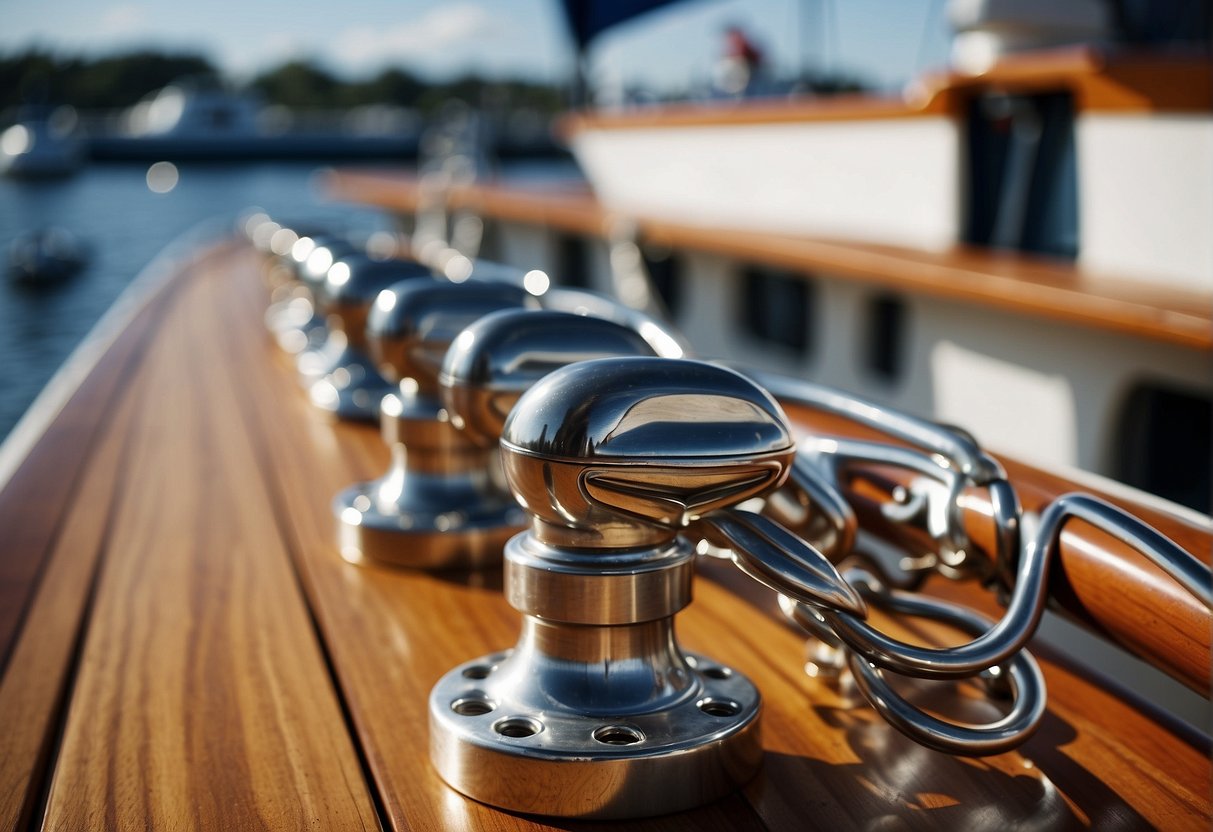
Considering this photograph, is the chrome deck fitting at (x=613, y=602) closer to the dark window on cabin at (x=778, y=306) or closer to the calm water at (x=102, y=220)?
the dark window on cabin at (x=778, y=306)

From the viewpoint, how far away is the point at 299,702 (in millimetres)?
755

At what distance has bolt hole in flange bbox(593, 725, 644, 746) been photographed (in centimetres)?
60

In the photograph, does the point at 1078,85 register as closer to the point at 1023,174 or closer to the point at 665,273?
the point at 1023,174

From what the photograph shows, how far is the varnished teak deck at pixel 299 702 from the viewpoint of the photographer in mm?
622

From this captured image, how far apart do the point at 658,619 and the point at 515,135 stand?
51084 millimetres

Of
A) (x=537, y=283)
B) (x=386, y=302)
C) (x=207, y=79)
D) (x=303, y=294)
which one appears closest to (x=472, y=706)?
(x=386, y=302)

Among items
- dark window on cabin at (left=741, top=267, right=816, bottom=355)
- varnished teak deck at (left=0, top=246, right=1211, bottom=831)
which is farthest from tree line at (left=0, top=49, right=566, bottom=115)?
varnished teak deck at (left=0, top=246, right=1211, bottom=831)

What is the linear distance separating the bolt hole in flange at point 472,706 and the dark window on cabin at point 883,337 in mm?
2721

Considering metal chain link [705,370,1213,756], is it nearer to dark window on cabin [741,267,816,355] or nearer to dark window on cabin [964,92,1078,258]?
dark window on cabin [964,92,1078,258]

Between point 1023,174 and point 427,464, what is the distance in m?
2.51

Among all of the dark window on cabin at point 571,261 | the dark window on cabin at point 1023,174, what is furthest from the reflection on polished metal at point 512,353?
the dark window on cabin at point 571,261

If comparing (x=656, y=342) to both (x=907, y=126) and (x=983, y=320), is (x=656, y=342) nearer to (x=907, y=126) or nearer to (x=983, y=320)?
(x=983, y=320)

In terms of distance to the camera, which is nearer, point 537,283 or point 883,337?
point 537,283

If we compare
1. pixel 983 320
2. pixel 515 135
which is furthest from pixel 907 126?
pixel 515 135
